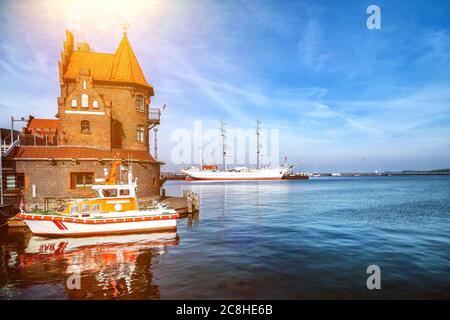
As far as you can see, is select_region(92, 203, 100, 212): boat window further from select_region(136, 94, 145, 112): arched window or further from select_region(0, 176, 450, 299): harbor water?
select_region(136, 94, 145, 112): arched window

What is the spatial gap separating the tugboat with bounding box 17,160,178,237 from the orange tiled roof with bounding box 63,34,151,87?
A: 655 inches

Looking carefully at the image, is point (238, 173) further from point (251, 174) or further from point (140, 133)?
point (140, 133)

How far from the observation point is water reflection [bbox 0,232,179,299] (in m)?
10.3

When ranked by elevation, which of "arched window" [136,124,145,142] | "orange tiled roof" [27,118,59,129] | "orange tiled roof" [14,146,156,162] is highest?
"orange tiled roof" [27,118,59,129]

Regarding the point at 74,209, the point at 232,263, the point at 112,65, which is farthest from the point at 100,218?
the point at 112,65

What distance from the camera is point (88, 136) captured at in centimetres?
2719

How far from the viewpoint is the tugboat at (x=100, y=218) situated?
57.7 ft

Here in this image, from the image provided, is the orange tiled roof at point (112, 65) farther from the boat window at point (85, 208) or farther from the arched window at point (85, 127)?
the boat window at point (85, 208)

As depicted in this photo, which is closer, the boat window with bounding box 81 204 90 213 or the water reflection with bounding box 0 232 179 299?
the water reflection with bounding box 0 232 179 299

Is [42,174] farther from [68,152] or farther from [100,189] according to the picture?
[100,189]

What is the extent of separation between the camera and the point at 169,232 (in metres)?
19.5

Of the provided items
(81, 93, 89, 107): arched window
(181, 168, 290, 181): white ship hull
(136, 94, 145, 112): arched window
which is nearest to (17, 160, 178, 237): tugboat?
(81, 93, 89, 107): arched window

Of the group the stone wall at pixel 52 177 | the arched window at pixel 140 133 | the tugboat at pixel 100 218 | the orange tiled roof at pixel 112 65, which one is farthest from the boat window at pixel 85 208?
the orange tiled roof at pixel 112 65
